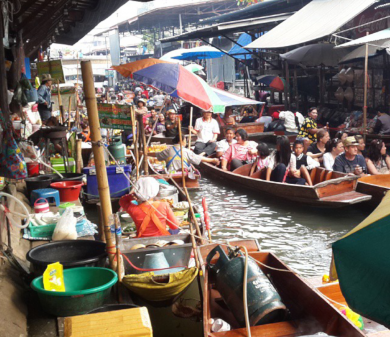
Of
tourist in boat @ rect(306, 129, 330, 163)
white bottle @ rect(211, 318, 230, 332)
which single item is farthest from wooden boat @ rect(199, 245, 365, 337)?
tourist in boat @ rect(306, 129, 330, 163)

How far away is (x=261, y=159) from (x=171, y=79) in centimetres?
345

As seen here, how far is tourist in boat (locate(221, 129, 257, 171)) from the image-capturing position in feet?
39.4

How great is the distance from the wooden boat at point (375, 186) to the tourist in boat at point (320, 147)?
1445 mm

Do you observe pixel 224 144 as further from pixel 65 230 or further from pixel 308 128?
pixel 65 230

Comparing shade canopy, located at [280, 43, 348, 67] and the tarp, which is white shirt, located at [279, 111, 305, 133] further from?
the tarp

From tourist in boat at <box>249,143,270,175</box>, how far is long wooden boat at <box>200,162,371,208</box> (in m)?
0.21

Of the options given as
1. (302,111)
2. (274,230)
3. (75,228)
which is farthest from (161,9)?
(75,228)

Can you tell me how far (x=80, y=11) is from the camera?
1212 centimetres

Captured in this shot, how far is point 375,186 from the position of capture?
920 centimetres

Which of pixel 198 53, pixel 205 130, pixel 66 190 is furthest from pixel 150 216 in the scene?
pixel 198 53

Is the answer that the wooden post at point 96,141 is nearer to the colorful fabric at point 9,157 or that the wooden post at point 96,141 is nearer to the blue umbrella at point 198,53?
the colorful fabric at point 9,157

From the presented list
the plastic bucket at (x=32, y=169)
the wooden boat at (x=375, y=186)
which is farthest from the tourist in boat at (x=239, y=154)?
the plastic bucket at (x=32, y=169)

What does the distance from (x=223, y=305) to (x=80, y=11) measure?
905 centimetres

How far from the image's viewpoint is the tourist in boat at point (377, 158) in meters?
9.92
